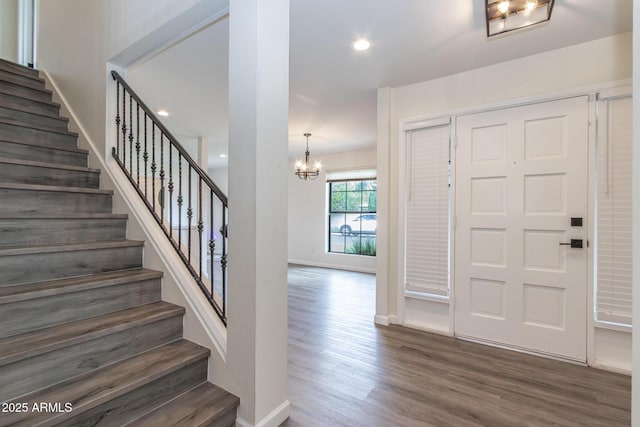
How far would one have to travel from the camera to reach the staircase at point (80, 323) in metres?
1.22

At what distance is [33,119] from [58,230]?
145 cm

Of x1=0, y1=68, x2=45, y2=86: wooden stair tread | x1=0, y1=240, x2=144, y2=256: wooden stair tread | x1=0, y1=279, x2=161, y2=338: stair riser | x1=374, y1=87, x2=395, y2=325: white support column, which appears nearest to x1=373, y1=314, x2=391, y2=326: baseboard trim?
x1=374, y1=87, x2=395, y2=325: white support column

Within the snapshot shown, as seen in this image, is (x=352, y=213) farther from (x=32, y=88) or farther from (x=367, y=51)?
(x=32, y=88)

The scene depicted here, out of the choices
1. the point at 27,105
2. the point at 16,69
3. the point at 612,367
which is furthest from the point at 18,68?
the point at 612,367

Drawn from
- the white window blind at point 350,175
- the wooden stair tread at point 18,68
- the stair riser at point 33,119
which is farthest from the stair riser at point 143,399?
the white window blind at point 350,175

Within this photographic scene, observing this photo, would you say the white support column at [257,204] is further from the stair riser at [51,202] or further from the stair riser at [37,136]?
the stair riser at [37,136]

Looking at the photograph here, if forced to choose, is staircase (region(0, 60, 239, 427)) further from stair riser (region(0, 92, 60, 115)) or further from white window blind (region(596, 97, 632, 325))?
white window blind (region(596, 97, 632, 325))

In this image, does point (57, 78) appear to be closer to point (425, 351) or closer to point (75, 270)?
point (75, 270)

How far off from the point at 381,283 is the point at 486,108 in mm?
2025

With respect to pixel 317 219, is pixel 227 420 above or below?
below

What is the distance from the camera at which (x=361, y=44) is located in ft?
7.87

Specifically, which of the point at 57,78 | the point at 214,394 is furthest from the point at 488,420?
the point at 57,78

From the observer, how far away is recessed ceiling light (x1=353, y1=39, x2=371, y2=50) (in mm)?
2359

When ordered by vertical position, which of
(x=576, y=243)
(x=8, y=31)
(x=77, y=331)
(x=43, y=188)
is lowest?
(x=77, y=331)
